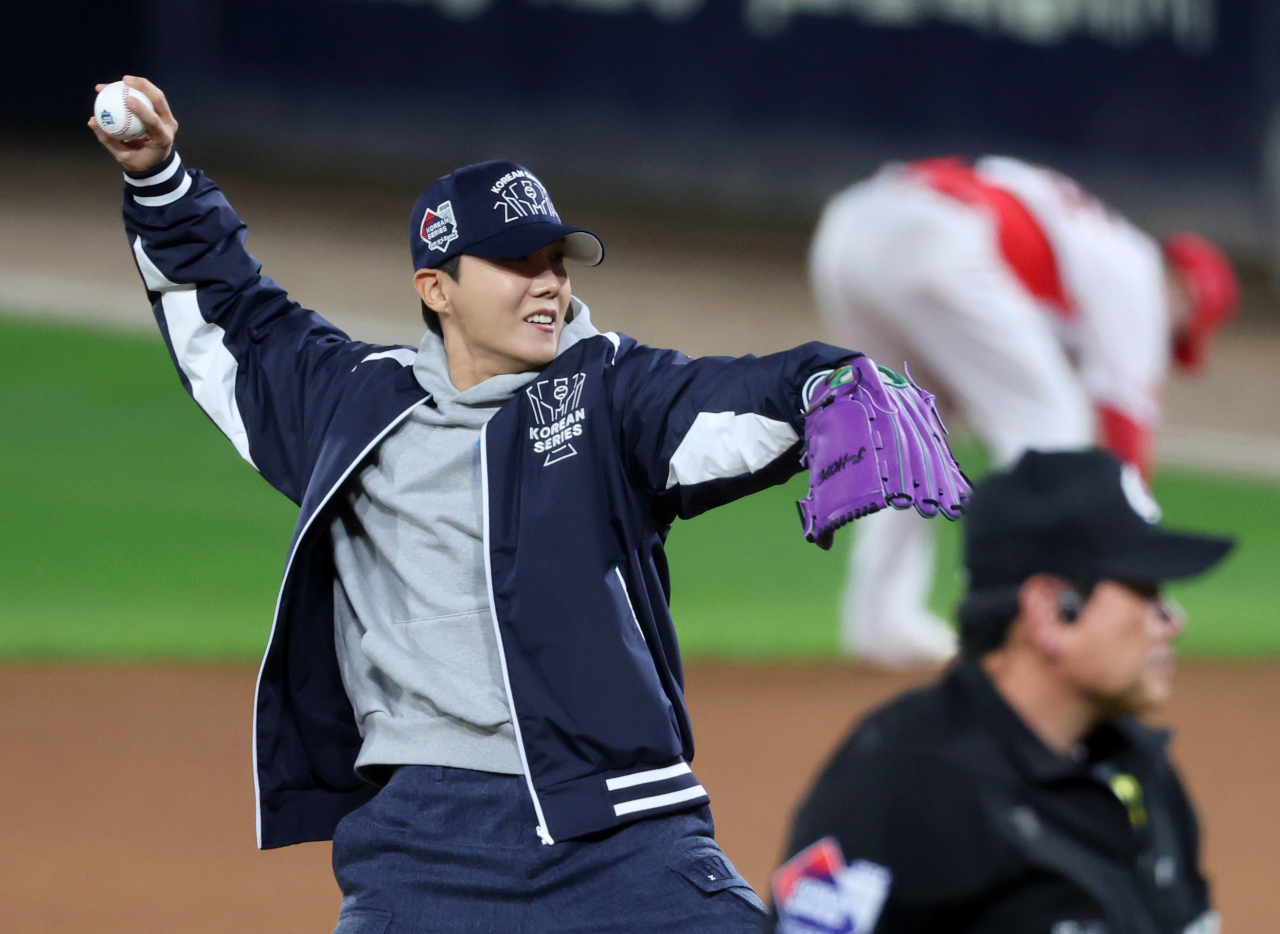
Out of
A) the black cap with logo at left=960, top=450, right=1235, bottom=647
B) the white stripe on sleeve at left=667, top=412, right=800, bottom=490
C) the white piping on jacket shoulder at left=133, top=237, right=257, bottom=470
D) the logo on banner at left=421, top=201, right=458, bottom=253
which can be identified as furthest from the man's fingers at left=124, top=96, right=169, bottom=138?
the black cap with logo at left=960, top=450, right=1235, bottom=647

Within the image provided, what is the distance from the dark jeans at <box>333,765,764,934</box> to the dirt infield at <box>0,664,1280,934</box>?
249 centimetres

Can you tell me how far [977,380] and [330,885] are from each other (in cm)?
352

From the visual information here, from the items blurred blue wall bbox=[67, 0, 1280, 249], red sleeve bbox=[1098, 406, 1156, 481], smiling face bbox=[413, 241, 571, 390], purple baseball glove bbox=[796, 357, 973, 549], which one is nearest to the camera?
purple baseball glove bbox=[796, 357, 973, 549]

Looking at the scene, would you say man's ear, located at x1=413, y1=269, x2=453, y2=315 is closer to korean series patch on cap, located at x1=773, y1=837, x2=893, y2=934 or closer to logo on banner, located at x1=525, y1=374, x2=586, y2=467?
logo on banner, located at x1=525, y1=374, x2=586, y2=467

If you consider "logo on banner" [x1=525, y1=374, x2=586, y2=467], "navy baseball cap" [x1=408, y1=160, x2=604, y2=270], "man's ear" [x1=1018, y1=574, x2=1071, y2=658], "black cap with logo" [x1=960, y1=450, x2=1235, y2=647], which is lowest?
"man's ear" [x1=1018, y1=574, x2=1071, y2=658]

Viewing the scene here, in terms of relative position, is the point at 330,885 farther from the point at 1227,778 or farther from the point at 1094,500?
the point at 1094,500

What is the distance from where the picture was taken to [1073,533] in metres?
2.29

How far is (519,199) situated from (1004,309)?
15.7ft

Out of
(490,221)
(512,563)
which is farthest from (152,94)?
(512,563)

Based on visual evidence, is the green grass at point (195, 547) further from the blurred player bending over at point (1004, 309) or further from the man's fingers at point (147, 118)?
the man's fingers at point (147, 118)

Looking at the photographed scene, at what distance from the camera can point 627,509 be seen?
3234 mm

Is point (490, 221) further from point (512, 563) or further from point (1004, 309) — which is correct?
point (1004, 309)

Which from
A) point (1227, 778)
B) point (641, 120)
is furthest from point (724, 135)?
point (1227, 778)

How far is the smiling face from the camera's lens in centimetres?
339
